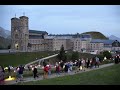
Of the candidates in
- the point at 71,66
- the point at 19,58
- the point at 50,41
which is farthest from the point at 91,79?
the point at 19,58

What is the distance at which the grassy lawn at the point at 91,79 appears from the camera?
8312 mm

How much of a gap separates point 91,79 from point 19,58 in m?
2.37

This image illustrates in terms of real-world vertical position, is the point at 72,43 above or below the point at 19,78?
above

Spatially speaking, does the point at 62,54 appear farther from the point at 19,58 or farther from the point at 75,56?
the point at 19,58

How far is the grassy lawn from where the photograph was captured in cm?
831

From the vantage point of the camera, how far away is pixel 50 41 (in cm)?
1012

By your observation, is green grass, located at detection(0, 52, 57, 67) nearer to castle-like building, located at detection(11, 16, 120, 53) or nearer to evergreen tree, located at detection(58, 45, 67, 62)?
castle-like building, located at detection(11, 16, 120, 53)

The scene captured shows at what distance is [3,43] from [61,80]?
2100 millimetres

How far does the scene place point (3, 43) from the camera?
358 inches
